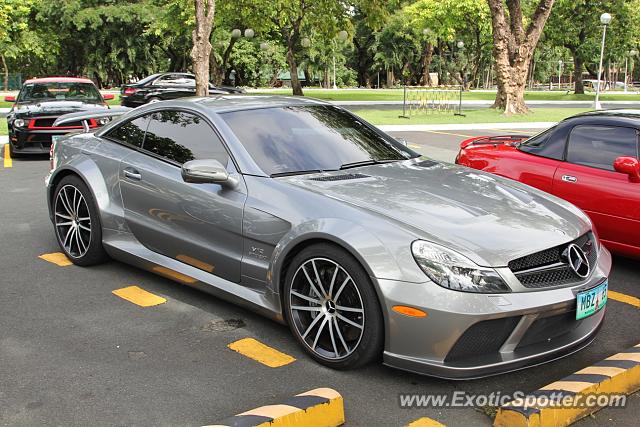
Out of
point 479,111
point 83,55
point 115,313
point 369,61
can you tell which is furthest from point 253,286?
point 369,61

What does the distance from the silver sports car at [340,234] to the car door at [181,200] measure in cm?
1

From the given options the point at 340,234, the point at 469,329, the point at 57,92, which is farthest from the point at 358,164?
the point at 57,92

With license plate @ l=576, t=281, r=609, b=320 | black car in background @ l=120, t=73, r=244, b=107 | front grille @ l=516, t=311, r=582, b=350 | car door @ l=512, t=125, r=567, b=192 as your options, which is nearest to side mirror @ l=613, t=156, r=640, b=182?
car door @ l=512, t=125, r=567, b=192

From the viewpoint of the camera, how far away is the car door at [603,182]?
5.33 metres

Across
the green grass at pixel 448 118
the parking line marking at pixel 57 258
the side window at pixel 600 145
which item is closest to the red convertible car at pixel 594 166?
the side window at pixel 600 145

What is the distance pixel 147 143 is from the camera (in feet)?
16.5

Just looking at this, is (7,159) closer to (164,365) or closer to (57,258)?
(57,258)

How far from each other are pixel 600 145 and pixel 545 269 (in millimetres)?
2827

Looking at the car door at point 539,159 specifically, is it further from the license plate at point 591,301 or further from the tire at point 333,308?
the tire at point 333,308

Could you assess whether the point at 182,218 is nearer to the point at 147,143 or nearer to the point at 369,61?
the point at 147,143

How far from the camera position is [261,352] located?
13.0 feet

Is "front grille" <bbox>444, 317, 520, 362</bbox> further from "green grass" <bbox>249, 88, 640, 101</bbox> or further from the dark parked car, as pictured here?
"green grass" <bbox>249, 88, 640, 101</bbox>

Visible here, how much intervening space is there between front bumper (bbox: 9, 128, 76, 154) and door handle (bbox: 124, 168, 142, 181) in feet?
26.0

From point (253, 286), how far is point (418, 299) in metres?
1.24
